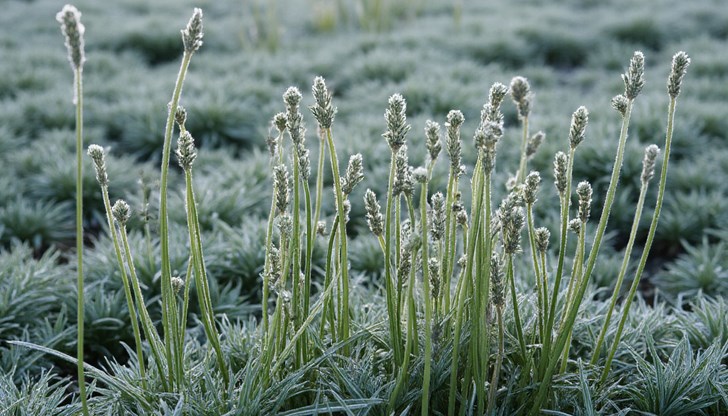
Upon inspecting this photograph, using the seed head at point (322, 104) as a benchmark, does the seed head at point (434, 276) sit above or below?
below

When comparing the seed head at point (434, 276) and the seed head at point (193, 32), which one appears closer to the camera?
the seed head at point (193, 32)

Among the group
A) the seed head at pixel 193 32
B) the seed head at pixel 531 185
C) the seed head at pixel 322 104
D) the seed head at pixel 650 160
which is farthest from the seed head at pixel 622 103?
the seed head at pixel 193 32

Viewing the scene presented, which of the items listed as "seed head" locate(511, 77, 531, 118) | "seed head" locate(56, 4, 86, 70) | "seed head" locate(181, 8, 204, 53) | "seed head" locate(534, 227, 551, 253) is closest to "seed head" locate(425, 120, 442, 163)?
"seed head" locate(511, 77, 531, 118)

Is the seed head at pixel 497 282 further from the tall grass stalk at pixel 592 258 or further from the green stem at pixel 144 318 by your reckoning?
the green stem at pixel 144 318

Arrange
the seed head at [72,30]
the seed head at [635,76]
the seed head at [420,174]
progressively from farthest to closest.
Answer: the seed head at [635,76]
the seed head at [420,174]
the seed head at [72,30]

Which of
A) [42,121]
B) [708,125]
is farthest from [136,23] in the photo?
[708,125]

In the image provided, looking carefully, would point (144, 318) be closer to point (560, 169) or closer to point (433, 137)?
point (433, 137)

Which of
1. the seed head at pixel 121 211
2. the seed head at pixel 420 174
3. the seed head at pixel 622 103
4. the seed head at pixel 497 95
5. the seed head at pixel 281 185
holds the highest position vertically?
the seed head at pixel 497 95
